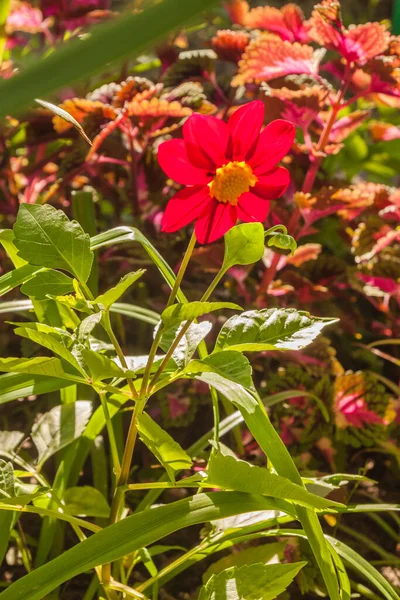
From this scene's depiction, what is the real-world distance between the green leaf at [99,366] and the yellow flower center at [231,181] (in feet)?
0.51

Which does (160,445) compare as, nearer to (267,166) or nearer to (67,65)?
(267,166)

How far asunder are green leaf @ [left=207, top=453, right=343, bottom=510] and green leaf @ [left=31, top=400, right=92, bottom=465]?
225 millimetres

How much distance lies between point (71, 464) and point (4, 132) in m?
0.71

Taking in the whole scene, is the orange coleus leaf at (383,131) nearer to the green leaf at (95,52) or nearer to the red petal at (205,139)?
the red petal at (205,139)

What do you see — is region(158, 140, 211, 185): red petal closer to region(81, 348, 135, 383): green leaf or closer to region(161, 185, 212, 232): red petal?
region(161, 185, 212, 232): red petal

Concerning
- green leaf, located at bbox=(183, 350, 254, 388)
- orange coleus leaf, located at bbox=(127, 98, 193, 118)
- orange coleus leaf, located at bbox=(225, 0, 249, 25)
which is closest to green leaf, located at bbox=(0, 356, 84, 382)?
green leaf, located at bbox=(183, 350, 254, 388)

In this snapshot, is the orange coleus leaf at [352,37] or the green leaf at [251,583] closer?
the green leaf at [251,583]

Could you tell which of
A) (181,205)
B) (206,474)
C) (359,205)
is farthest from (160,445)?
(359,205)

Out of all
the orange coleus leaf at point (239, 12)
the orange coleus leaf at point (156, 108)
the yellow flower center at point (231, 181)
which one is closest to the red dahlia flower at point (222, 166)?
the yellow flower center at point (231, 181)

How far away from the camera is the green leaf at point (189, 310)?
1.49 ft

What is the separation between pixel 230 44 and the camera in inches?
45.0

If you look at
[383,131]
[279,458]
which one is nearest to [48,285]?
[279,458]

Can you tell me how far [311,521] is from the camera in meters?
0.55

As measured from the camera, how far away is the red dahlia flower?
0.49m
